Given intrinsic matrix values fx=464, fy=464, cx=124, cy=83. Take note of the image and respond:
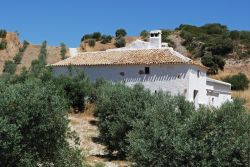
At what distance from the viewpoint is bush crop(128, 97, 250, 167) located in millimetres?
14781

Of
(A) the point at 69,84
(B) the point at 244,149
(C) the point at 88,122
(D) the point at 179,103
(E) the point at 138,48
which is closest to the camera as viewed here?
(B) the point at 244,149

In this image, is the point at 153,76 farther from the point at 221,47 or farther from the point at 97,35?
the point at 97,35

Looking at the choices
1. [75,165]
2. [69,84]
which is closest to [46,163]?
[75,165]

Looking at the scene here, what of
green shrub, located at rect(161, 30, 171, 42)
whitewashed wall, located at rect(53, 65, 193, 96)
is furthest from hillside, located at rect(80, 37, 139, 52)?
whitewashed wall, located at rect(53, 65, 193, 96)

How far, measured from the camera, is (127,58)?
4431 centimetres

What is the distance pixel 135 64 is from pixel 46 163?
2579 centimetres

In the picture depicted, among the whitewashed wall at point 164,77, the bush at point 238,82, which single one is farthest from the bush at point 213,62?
the whitewashed wall at point 164,77

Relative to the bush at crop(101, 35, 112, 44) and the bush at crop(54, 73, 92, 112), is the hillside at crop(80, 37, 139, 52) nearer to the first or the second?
the bush at crop(101, 35, 112, 44)

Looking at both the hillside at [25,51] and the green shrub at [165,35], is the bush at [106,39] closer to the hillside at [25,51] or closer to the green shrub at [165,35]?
the hillside at [25,51]

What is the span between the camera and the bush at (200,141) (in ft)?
48.5

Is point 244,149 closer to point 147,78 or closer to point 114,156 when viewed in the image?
point 114,156

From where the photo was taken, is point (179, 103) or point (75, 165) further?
point (179, 103)

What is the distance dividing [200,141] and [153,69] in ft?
89.4

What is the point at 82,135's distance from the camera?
104 feet
